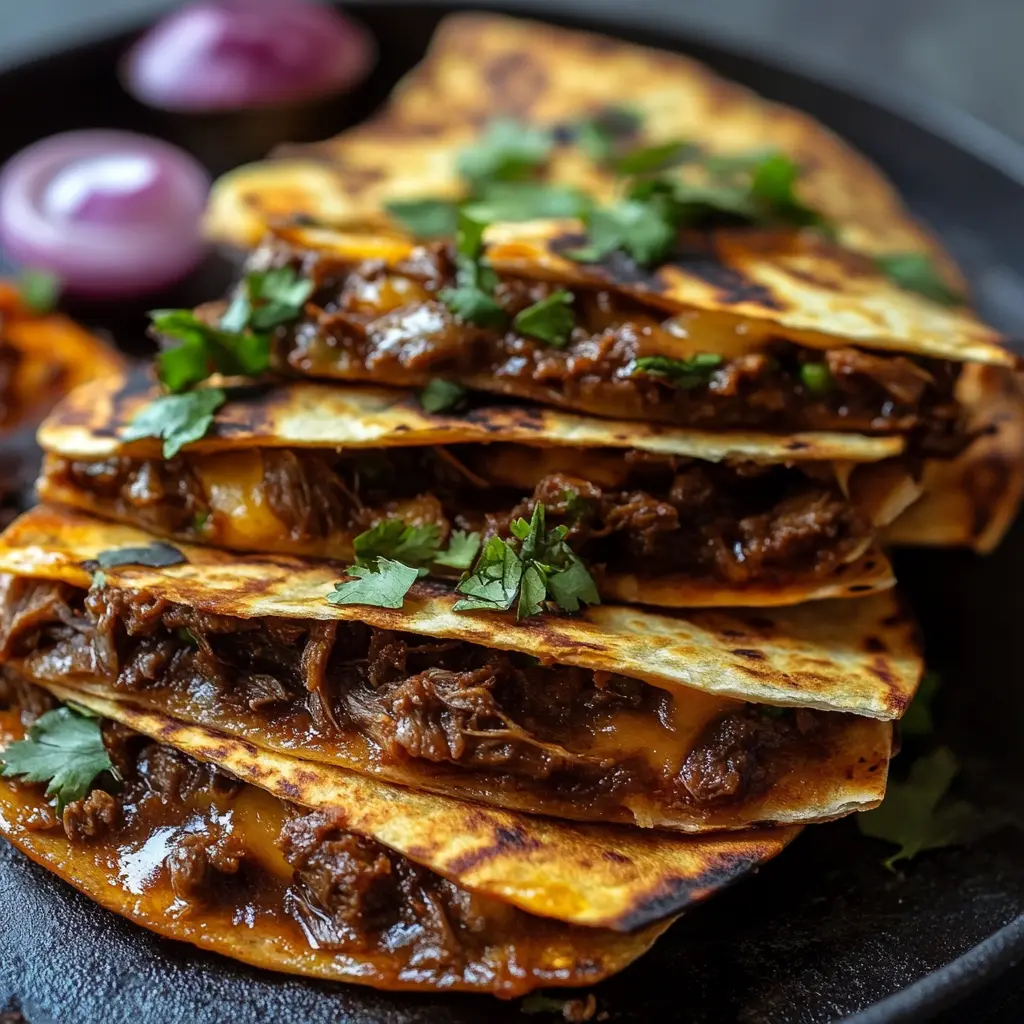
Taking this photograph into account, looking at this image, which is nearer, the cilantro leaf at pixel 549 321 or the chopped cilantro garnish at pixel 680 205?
the cilantro leaf at pixel 549 321

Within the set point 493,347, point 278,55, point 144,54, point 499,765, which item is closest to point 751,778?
point 499,765

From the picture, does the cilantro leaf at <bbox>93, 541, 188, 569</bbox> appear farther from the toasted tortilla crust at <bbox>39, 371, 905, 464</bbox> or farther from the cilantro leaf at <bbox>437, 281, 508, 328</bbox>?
the cilantro leaf at <bbox>437, 281, 508, 328</bbox>

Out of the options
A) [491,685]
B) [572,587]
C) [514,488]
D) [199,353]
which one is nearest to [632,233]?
[514,488]

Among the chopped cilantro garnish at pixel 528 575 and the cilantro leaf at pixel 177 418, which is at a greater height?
the chopped cilantro garnish at pixel 528 575

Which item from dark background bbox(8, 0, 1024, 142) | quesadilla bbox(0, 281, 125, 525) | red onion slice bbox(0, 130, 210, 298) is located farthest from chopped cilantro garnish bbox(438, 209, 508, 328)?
dark background bbox(8, 0, 1024, 142)

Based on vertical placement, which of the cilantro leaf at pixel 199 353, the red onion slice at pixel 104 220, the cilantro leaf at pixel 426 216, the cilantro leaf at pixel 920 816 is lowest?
the red onion slice at pixel 104 220

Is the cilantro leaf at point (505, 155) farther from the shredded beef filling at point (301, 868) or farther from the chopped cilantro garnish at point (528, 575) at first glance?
the shredded beef filling at point (301, 868)

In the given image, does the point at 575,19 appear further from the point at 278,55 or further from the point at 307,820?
the point at 307,820

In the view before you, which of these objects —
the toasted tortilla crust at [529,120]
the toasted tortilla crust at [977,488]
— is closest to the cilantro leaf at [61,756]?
the toasted tortilla crust at [529,120]
